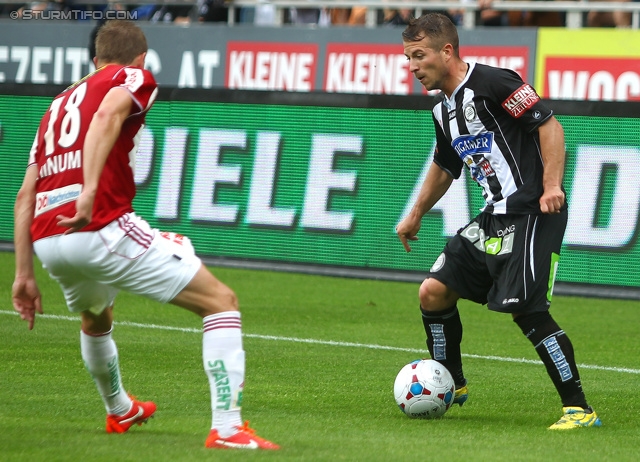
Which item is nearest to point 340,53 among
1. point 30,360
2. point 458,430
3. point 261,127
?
point 261,127

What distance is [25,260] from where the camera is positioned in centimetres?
533

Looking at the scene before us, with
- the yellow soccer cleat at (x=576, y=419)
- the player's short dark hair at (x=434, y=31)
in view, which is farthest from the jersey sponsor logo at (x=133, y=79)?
the yellow soccer cleat at (x=576, y=419)

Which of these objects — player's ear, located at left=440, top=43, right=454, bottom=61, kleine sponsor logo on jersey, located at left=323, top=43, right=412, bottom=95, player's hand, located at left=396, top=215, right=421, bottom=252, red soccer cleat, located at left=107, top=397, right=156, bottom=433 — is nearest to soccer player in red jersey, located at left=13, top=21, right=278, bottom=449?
red soccer cleat, located at left=107, top=397, right=156, bottom=433

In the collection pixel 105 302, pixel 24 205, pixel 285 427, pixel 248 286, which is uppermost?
pixel 24 205

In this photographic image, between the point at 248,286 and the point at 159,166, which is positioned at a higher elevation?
the point at 159,166

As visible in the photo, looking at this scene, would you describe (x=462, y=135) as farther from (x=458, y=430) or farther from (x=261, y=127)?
(x=261, y=127)

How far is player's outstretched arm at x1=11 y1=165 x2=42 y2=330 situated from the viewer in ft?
17.5

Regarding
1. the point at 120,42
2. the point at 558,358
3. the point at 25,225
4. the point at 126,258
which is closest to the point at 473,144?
the point at 558,358

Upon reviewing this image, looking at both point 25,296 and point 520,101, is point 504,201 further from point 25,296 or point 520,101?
point 25,296

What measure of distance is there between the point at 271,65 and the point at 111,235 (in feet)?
41.6

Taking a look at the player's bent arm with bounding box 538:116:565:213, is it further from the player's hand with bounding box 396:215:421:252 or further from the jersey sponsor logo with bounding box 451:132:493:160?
the player's hand with bounding box 396:215:421:252

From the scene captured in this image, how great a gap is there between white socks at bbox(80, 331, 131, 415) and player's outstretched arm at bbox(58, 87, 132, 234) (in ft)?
2.46

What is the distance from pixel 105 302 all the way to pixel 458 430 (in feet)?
6.24

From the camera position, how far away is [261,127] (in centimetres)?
1341
